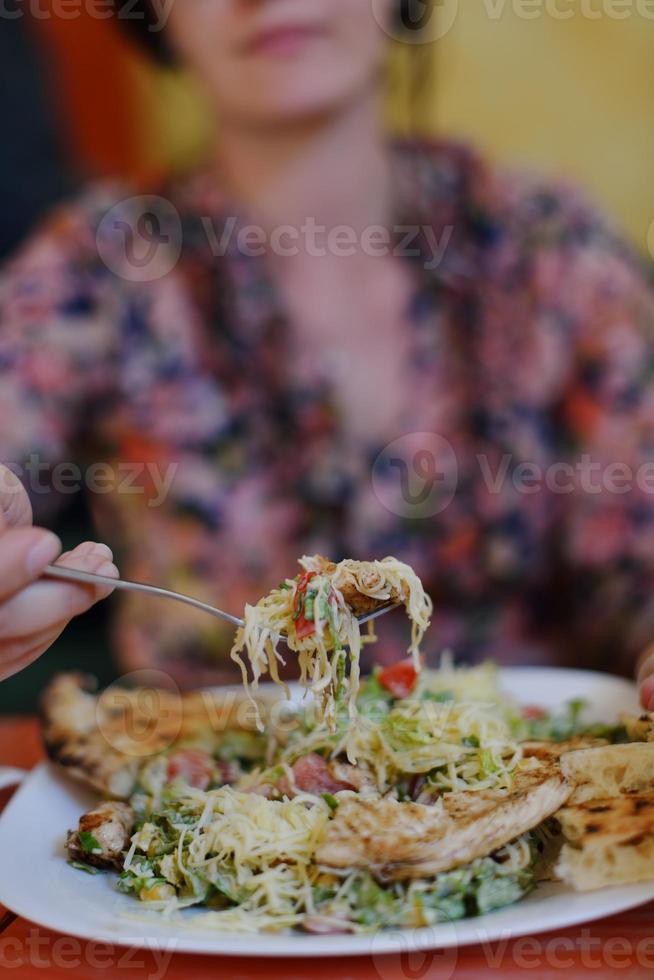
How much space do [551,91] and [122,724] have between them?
8.81 feet

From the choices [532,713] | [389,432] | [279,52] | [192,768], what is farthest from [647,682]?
[279,52]

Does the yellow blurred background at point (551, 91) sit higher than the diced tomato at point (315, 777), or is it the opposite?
the yellow blurred background at point (551, 91)

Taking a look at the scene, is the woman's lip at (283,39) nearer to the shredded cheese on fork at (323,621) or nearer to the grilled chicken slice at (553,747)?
the shredded cheese on fork at (323,621)

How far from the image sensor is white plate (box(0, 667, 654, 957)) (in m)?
0.96

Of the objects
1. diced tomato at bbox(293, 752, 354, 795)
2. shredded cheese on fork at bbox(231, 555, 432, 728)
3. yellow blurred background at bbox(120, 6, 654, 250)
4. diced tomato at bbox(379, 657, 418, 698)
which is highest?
yellow blurred background at bbox(120, 6, 654, 250)

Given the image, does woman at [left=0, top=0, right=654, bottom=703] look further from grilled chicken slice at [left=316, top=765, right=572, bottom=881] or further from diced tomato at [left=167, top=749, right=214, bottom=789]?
grilled chicken slice at [left=316, top=765, right=572, bottom=881]

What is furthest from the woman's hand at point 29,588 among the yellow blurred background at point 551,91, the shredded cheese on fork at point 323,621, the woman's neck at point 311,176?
the yellow blurred background at point 551,91

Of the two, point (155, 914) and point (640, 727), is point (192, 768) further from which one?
point (640, 727)

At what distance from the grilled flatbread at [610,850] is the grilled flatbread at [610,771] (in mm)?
62

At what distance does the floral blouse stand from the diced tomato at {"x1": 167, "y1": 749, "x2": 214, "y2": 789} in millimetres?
1320

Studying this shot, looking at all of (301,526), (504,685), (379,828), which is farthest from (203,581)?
(379,828)

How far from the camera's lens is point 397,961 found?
1.00 metres

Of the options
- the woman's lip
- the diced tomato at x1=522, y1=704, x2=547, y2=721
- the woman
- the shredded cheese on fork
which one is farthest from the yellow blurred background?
the shredded cheese on fork

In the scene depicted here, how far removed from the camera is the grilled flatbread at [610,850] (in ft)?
3.43
